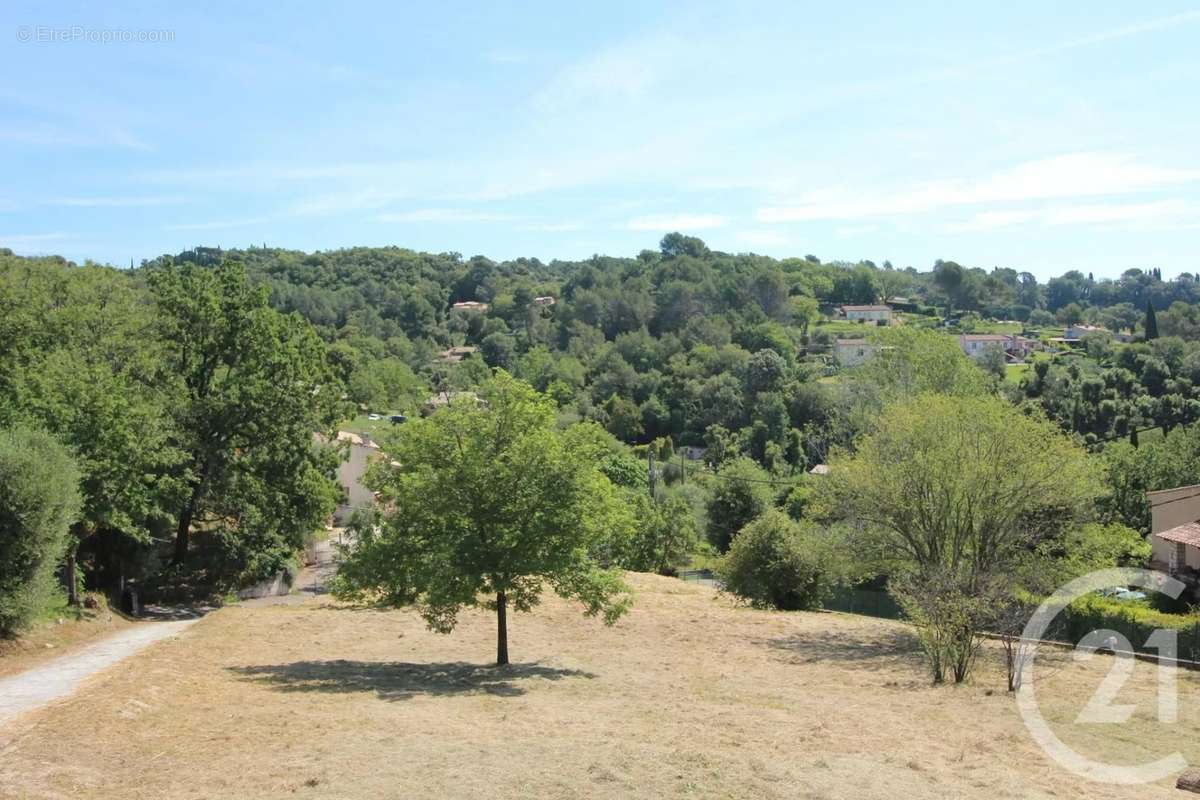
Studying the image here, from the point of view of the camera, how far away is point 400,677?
1736 cm

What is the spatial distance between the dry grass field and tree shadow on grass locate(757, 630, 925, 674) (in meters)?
0.16

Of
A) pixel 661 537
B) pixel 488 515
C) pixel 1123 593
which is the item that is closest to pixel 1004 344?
pixel 661 537

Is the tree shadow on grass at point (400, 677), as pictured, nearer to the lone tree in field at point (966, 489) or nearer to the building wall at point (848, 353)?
the lone tree in field at point (966, 489)

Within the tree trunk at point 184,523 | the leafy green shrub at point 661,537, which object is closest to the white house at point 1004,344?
the leafy green shrub at point 661,537

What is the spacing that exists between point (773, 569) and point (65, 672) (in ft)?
72.9

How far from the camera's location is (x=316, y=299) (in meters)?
134

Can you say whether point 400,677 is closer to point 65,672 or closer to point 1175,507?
point 65,672

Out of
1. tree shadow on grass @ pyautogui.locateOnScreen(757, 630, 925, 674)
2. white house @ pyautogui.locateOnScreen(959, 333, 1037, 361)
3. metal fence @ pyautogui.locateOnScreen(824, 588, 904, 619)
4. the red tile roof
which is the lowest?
metal fence @ pyautogui.locateOnScreen(824, 588, 904, 619)

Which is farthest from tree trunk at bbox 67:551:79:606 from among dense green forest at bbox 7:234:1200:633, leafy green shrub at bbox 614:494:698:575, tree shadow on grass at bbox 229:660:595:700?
leafy green shrub at bbox 614:494:698:575

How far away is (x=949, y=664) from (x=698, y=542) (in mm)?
32355

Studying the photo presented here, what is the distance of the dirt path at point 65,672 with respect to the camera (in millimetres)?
13086

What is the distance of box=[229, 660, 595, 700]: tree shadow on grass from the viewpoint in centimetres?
1595

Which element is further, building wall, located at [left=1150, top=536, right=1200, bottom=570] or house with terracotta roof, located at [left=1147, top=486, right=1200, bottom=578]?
building wall, located at [left=1150, top=536, right=1200, bottom=570]

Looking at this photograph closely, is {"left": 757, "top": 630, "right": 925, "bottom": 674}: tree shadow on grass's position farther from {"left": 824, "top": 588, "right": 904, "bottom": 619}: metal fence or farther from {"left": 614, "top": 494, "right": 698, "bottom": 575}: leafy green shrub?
{"left": 614, "top": 494, "right": 698, "bottom": 575}: leafy green shrub
